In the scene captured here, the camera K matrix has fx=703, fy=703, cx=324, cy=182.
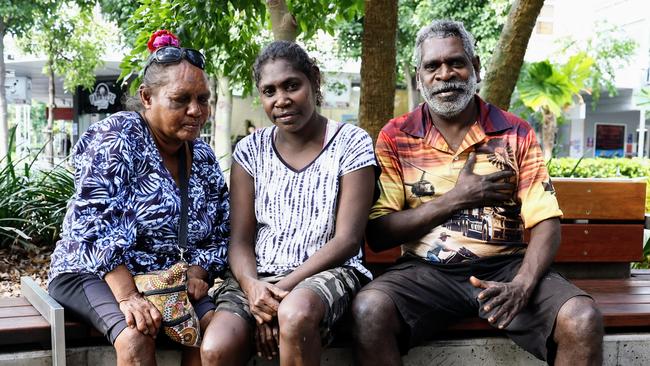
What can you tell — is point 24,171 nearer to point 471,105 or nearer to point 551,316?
point 471,105

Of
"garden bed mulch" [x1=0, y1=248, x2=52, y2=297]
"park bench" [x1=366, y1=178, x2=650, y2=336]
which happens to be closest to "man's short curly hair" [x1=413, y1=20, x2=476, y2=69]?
"park bench" [x1=366, y1=178, x2=650, y2=336]

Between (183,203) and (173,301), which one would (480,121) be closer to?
(183,203)

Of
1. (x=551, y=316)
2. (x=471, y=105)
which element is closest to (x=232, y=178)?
(x=471, y=105)

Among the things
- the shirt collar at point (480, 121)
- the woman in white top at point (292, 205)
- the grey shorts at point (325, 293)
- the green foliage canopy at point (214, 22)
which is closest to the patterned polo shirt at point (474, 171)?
the shirt collar at point (480, 121)

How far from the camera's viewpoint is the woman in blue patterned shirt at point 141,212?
2.67m

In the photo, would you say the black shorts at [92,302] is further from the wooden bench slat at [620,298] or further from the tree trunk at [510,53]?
the tree trunk at [510,53]

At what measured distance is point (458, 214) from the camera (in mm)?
3129

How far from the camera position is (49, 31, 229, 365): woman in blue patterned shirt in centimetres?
267

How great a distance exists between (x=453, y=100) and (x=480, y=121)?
18 centimetres

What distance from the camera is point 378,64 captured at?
522 centimetres

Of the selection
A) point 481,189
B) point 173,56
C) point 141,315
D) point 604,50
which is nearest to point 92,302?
point 141,315

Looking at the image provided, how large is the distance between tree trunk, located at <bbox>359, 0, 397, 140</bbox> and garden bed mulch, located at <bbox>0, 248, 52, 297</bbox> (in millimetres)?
2577

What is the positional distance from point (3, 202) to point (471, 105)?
379 cm

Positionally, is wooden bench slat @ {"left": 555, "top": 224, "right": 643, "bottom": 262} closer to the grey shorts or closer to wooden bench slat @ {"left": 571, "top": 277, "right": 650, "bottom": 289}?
wooden bench slat @ {"left": 571, "top": 277, "right": 650, "bottom": 289}
